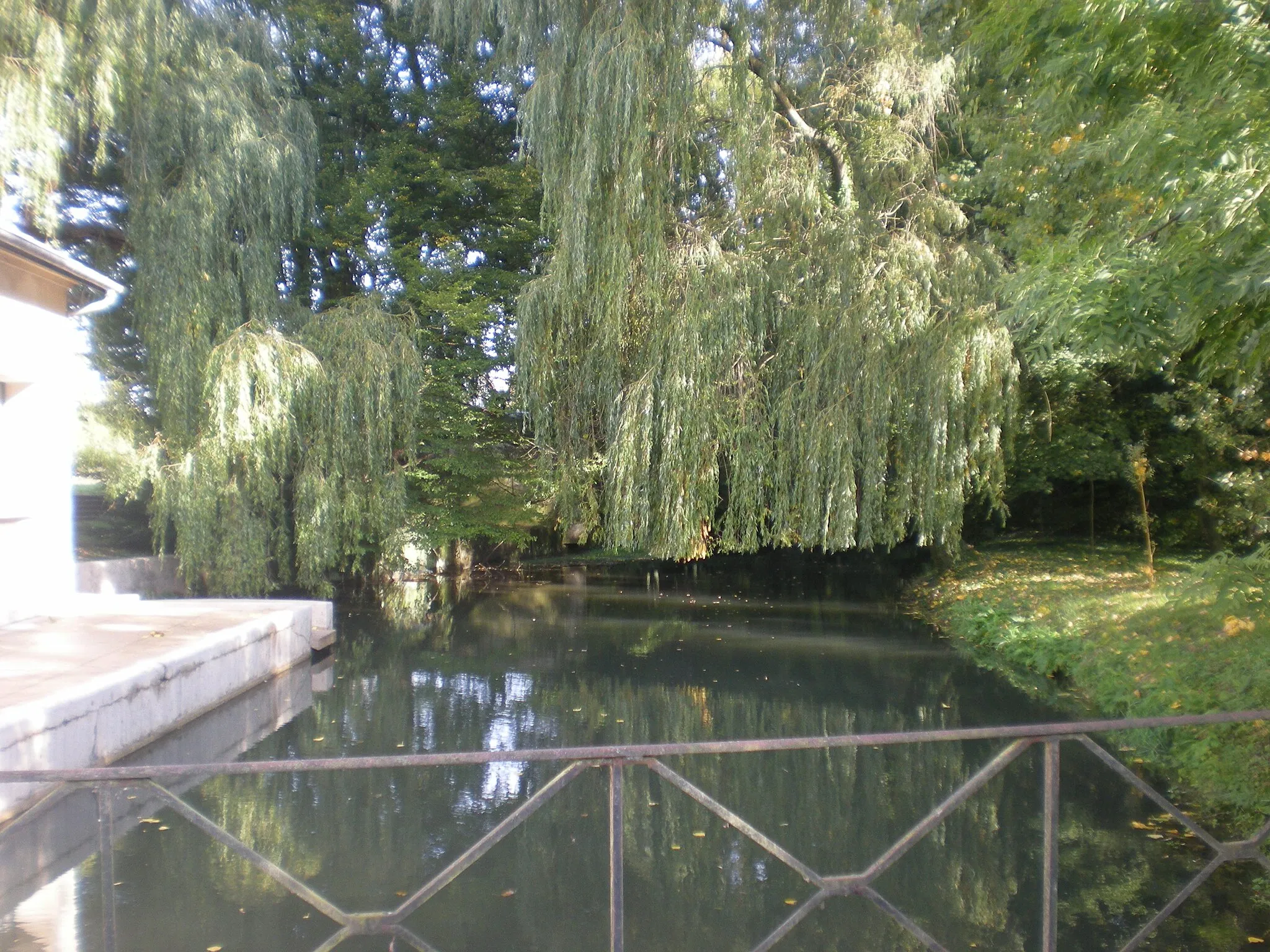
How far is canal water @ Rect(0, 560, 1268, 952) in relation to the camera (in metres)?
4.23

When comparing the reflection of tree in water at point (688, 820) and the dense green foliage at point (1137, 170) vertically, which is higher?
the dense green foliage at point (1137, 170)

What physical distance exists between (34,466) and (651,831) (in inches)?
317

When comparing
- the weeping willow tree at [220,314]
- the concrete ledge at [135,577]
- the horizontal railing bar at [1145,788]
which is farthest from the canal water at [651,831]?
the concrete ledge at [135,577]

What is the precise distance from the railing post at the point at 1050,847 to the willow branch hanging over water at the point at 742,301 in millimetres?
7855

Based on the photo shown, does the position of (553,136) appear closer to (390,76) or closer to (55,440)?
(55,440)

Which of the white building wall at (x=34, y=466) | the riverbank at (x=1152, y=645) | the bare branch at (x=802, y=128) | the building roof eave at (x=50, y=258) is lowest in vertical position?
the riverbank at (x=1152, y=645)

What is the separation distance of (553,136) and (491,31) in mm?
4738

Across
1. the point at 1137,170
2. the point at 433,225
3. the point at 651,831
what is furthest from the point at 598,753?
the point at 433,225

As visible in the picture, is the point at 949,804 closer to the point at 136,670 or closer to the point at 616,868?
the point at 616,868

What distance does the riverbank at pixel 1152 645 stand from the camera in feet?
18.7

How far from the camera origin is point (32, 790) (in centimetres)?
582

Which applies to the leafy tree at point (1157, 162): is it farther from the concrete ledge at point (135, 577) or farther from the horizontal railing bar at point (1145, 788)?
the concrete ledge at point (135, 577)

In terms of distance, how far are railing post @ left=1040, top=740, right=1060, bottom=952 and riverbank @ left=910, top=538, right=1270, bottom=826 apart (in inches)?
127

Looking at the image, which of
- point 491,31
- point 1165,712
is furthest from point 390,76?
point 1165,712
